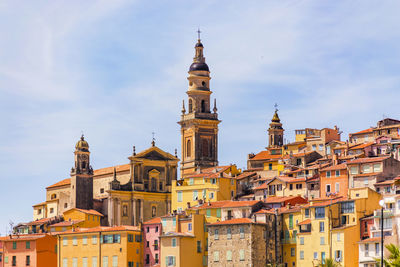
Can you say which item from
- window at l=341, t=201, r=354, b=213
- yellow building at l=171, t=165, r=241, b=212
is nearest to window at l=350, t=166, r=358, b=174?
window at l=341, t=201, r=354, b=213

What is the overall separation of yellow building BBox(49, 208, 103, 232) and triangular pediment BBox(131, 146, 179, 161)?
32.7 feet

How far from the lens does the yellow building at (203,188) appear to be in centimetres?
10794

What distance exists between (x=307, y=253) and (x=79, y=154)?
4105 centimetres

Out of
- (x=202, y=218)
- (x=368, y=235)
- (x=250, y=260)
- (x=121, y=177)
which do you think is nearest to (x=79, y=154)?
(x=121, y=177)

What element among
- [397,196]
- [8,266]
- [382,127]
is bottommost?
[8,266]

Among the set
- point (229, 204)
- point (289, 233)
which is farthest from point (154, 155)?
point (289, 233)

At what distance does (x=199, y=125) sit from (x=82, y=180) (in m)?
17.2

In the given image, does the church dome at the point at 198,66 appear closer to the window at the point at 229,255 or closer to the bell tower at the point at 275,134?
the bell tower at the point at 275,134

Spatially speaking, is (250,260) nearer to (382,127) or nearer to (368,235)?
(368,235)

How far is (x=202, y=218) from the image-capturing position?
94.8 meters

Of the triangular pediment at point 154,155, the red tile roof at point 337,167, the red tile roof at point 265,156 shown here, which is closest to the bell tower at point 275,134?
the red tile roof at point 265,156

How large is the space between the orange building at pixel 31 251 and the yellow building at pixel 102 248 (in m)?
1.60

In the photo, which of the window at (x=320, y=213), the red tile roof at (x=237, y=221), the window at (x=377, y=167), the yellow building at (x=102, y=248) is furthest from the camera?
the yellow building at (x=102, y=248)

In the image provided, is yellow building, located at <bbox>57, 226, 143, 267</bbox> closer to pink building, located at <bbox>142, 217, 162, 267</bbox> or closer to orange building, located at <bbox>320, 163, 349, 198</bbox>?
pink building, located at <bbox>142, 217, 162, 267</bbox>
